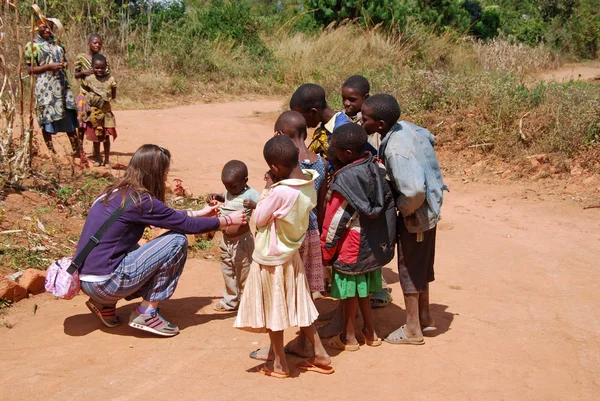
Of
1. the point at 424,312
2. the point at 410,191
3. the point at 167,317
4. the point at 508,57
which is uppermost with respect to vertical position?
the point at 508,57

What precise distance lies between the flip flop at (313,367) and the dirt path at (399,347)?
1.6 inches

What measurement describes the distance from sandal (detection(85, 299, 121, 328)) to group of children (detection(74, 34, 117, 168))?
13.3ft

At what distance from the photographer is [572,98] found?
356 inches

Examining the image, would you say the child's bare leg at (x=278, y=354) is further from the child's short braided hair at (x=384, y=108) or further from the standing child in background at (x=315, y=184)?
the child's short braided hair at (x=384, y=108)

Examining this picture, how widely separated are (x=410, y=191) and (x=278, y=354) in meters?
1.17

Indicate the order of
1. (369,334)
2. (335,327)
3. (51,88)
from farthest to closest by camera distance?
(51,88) < (335,327) < (369,334)

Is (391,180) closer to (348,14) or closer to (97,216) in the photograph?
(97,216)

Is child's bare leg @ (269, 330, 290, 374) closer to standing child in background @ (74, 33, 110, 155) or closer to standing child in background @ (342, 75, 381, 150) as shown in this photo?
standing child in background @ (342, 75, 381, 150)

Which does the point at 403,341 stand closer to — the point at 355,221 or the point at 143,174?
the point at 355,221

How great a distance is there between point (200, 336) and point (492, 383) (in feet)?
5.86

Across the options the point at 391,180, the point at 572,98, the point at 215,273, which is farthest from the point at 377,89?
the point at 391,180

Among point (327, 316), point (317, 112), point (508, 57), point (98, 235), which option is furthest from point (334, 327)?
point (508, 57)

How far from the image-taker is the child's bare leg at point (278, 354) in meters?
3.52

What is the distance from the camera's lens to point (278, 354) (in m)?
3.55
